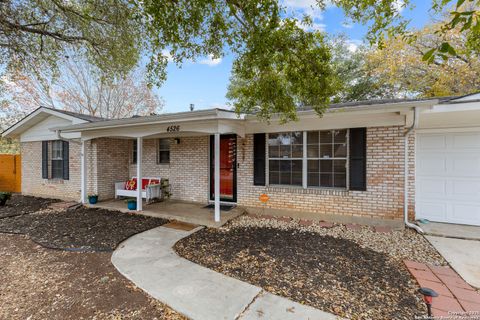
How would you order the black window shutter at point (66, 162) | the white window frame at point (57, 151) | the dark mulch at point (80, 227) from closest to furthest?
1. the dark mulch at point (80, 227)
2. the black window shutter at point (66, 162)
3. the white window frame at point (57, 151)

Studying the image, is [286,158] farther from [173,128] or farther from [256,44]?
[256,44]

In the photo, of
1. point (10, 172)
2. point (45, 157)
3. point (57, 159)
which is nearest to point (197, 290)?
point (57, 159)

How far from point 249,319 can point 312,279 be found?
118cm

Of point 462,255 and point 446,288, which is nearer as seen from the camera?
point 446,288

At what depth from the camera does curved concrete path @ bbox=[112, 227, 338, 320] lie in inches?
97.7

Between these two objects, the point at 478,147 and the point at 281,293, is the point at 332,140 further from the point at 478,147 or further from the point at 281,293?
the point at 281,293

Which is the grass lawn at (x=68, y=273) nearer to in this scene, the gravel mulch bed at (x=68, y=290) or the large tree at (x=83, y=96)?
the gravel mulch bed at (x=68, y=290)

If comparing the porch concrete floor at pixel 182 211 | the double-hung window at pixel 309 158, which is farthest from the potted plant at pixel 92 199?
the double-hung window at pixel 309 158

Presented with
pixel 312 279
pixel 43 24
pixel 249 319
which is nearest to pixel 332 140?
pixel 312 279

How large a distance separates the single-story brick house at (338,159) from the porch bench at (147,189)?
0.52 meters

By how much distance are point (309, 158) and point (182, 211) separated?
12.3ft

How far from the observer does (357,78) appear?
49.2 ft

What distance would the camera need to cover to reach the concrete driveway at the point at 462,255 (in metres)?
3.21

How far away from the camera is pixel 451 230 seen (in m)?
4.85
